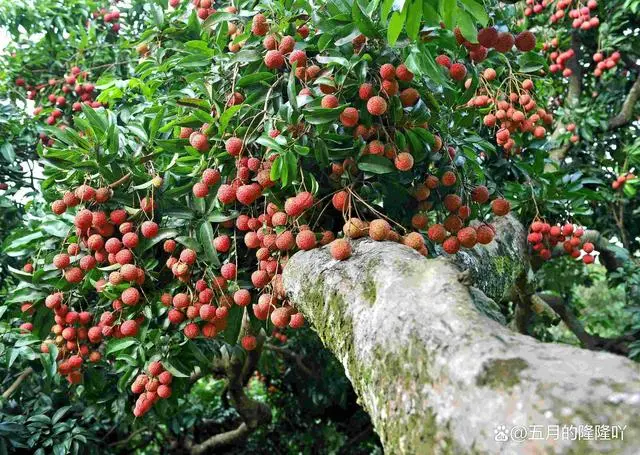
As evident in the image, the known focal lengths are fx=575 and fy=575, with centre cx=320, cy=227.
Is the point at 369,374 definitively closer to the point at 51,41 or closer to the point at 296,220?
the point at 296,220

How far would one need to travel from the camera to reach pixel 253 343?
5.16 ft

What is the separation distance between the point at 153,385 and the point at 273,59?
36.4 inches

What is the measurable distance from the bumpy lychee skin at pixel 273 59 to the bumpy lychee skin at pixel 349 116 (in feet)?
0.73

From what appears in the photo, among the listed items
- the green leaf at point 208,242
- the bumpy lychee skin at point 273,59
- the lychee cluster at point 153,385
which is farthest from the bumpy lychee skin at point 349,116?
the lychee cluster at point 153,385

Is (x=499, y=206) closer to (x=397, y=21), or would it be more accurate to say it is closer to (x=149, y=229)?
(x=397, y=21)

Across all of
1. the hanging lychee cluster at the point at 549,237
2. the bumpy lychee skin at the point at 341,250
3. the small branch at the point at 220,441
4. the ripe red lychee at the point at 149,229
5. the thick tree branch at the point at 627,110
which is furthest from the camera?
the small branch at the point at 220,441

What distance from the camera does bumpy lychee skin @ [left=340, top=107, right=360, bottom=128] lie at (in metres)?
1.26

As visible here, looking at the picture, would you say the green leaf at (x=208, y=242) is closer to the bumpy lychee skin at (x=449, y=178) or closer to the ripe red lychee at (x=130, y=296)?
the ripe red lychee at (x=130, y=296)

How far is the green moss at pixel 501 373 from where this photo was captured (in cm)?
62

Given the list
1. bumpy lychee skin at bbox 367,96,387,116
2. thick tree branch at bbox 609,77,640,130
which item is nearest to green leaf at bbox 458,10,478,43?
bumpy lychee skin at bbox 367,96,387,116

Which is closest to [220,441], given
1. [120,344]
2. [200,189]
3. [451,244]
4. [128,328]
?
[120,344]

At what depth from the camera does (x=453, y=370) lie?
677 mm

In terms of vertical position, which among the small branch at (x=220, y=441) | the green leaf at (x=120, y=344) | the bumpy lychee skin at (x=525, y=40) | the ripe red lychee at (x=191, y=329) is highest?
the bumpy lychee skin at (x=525, y=40)

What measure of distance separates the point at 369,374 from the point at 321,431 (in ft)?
12.8
